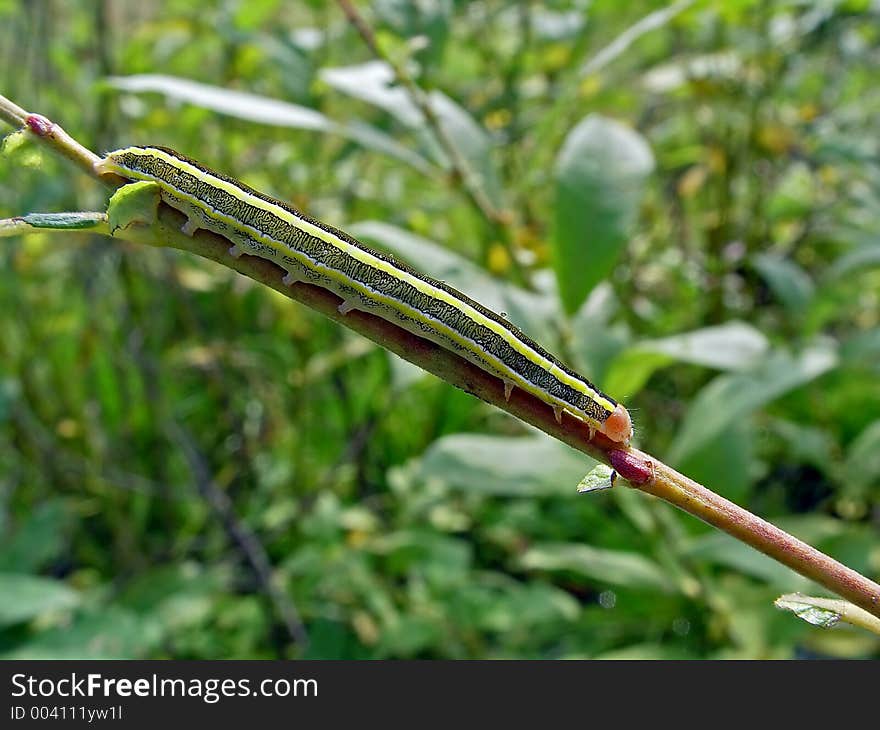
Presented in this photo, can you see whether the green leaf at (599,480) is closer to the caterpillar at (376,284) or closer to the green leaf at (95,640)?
the caterpillar at (376,284)

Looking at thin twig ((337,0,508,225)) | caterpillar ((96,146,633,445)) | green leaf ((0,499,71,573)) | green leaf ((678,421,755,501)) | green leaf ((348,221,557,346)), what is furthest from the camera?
green leaf ((0,499,71,573))

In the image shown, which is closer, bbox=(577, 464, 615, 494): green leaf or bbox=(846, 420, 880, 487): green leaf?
bbox=(577, 464, 615, 494): green leaf

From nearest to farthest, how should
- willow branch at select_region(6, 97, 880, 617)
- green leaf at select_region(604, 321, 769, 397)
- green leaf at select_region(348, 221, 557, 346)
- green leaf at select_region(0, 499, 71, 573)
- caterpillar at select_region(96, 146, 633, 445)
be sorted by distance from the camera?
willow branch at select_region(6, 97, 880, 617) < caterpillar at select_region(96, 146, 633, 445) < green leaf at select_region(604, 321, 769, 397) < green leaf at select_region(348, 221, 557, 346) < green leaf at select_region(0, 499, 71, 573)

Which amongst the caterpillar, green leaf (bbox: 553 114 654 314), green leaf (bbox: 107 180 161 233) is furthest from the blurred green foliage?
green leaf (bbox: 107 180 161 233)

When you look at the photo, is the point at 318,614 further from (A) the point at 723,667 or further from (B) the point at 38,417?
(B) the point at 38,417

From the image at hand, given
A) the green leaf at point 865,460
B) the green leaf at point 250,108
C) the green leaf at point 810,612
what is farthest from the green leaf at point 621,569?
the green leaf at point 810,612

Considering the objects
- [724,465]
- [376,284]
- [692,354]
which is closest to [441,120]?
[692,354]

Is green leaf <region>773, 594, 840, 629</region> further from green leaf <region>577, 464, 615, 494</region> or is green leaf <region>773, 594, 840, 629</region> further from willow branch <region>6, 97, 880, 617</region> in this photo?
green leaf <region>577, 464, 615, 494</region>
